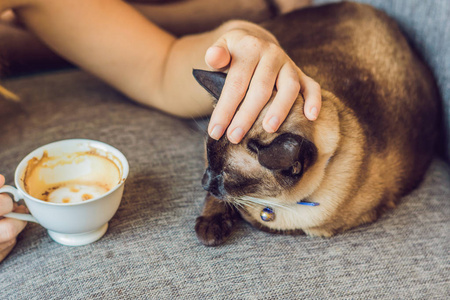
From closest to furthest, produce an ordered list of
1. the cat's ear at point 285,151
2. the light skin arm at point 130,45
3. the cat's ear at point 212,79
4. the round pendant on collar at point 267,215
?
the cat's ear at point 285,151, the cat's ear at point 212,79, the round pendant on collar at point 267,215, the light skin arm at point 130,45

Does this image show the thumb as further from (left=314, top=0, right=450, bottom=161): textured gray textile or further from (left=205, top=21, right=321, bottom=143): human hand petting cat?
(left=314, top=0, right=450, bottom=161): textured gray textile

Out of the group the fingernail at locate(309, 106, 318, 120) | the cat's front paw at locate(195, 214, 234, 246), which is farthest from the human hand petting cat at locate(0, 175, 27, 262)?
the fingernail at locate(309, 106, 318, 120)

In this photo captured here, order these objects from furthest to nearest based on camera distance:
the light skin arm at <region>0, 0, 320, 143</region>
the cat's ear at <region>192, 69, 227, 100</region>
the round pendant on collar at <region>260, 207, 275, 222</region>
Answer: the light skin arm at <region>0, 0, 320, 143</region>
the round pendant on collar at <region>260, 207, 275, 222</region>
the cat's ear at <region>192, 69, 227, 100</region>

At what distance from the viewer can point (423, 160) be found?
117 centimetres

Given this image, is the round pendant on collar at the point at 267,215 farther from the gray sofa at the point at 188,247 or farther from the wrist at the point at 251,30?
the wrist at the point at 251,30

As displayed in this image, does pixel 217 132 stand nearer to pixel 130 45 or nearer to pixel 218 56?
pixel 218 56

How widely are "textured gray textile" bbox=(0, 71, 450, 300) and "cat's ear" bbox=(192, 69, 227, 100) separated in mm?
296

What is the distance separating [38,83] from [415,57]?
4.03 feet

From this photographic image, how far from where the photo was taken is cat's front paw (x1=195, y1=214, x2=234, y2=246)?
2.90ft

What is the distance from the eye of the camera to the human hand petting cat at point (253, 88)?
0.79 meters

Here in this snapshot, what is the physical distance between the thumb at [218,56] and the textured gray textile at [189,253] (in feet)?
1.16

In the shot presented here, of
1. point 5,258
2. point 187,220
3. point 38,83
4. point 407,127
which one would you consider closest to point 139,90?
point 38,83

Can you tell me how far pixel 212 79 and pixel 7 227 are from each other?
494 millimetres

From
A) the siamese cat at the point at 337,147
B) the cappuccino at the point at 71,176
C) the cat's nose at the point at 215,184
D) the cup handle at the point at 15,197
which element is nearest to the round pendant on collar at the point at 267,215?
the siamese cat at the point at 337,147
